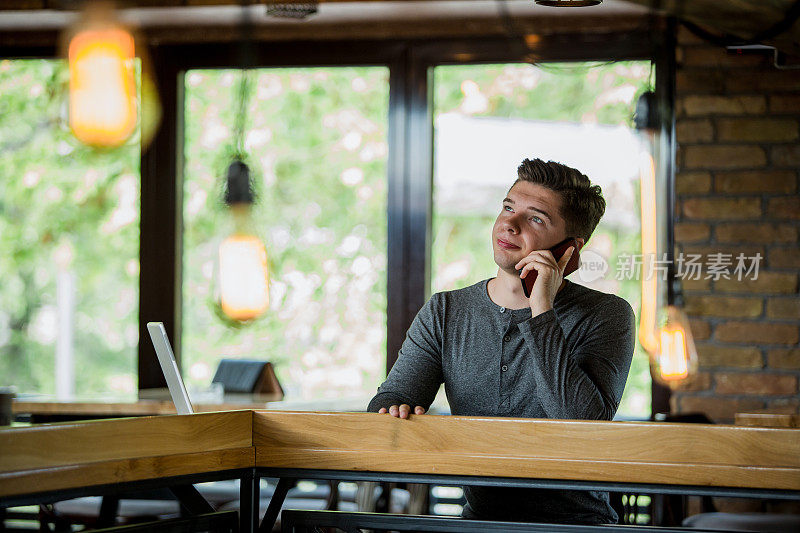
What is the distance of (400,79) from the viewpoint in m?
4.84

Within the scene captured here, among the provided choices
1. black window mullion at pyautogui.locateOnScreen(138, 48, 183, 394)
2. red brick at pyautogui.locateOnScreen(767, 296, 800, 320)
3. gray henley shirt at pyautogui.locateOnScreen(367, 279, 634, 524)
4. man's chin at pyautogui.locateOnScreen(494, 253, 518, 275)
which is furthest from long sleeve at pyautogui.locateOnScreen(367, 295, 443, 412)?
black window mullion at pyautogui.locateOnScreen(138, 48, 183, 394)

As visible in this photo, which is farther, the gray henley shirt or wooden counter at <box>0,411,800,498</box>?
the gray henley shirt

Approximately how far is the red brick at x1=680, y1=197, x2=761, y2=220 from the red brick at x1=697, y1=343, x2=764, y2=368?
1.79 ft

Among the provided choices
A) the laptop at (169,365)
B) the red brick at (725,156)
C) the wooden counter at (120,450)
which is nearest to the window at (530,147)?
the red brick at (725,156)

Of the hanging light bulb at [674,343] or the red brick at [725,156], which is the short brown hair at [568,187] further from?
the red brick at [725,156]

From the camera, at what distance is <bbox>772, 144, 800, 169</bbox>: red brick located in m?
4.29

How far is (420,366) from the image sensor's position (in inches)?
85.7

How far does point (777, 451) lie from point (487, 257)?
332 centimetres

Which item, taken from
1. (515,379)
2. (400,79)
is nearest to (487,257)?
(400,79)

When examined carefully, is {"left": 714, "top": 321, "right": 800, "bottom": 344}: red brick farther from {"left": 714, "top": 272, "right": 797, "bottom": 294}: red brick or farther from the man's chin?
the man's chin

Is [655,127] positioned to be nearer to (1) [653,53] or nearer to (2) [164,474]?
(1) [653,53]

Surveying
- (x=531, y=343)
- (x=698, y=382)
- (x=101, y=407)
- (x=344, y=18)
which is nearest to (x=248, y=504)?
(x=531, y=343)

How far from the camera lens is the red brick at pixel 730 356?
4.31m

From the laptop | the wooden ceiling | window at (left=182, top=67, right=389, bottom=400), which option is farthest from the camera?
window at (left=182, top=67, right=389, bottom=400)
